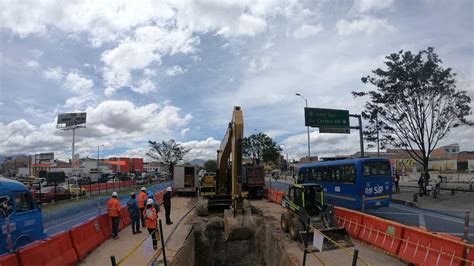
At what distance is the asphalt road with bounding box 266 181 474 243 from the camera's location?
628 inches

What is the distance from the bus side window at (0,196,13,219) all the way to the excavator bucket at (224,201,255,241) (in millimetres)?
7997

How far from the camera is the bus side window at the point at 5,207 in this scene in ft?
32.7

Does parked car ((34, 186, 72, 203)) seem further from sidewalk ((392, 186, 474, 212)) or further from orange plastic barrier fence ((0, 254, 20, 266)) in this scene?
sidewalk ((392, 186, 474, 212))

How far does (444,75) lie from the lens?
89.5 feet

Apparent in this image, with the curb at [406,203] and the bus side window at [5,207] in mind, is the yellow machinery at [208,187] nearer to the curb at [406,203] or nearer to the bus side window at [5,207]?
the curb at [406,203]

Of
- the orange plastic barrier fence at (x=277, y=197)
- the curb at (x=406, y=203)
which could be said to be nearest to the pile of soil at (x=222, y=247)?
the orange plastic barrier fence at (x=277, y=197)

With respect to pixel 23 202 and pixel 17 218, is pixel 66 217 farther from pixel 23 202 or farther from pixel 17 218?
pixel 17 218

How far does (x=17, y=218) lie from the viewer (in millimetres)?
10500

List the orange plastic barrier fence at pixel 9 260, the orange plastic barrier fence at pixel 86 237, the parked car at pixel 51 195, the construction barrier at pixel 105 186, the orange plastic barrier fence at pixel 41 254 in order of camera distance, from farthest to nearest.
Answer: the construction barrier at pixel 105 186 → the parked car at pixel 51 195 → the orange plastic barrier fence at pixel 86 237 → the orange plastic barrier fence at pixel 41 254 → the orange plastic barrier fence at pixel 9 260

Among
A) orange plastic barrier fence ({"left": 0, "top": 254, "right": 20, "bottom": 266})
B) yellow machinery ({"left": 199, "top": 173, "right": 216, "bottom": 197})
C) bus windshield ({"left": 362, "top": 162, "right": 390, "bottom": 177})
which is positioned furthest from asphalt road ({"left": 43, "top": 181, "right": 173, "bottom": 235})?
bus windshield ({"left": 362, "top": 162, "right": 390, "bottom": 177})

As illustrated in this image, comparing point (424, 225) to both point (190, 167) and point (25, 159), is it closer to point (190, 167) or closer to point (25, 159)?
point (190, 167)

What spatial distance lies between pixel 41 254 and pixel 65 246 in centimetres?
161

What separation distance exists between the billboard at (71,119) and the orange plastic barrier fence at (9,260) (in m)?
56.3

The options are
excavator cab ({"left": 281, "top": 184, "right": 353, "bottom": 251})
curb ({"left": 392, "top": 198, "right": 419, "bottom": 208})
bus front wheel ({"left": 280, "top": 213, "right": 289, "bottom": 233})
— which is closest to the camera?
excavator cab ({"left": 281, "top": 184, "right": 353, "bottom": 251})
